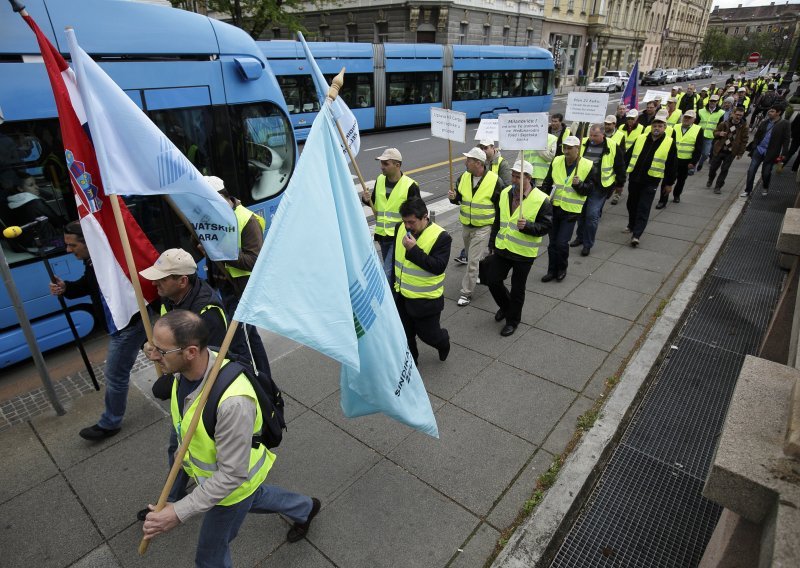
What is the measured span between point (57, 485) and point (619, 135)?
9226 mm

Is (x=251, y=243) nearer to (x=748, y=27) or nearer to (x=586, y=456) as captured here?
(x=586, y=456)

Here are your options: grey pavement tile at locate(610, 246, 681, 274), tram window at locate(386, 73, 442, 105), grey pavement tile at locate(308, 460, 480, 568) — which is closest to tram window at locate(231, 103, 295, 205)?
grey pavement tile at locate(308, 460, 480, 568)

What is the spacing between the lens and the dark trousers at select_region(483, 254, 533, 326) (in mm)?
5281

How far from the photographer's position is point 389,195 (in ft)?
17.7

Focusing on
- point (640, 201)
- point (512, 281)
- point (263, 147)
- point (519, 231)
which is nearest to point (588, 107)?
point (640, 201)

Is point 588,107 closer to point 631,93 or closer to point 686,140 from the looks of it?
point 686,140


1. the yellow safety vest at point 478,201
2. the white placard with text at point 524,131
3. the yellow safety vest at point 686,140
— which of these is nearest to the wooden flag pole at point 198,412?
the yellow safety vest at point 478,201

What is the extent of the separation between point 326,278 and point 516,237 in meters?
3.38

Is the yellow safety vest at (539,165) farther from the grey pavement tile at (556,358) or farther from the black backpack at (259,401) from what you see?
the black backpack at (259,401)

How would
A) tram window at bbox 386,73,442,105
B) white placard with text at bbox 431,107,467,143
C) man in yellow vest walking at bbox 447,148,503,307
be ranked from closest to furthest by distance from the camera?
man in yellow vest walking at bbox 447,148,503,307 → white placard with text at bbox 431,107,467,143 → tram window at bbox 386,73,442,105

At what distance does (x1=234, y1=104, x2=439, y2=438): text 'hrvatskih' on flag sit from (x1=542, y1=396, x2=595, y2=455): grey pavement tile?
173cm

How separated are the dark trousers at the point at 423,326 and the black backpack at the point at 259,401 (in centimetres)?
197

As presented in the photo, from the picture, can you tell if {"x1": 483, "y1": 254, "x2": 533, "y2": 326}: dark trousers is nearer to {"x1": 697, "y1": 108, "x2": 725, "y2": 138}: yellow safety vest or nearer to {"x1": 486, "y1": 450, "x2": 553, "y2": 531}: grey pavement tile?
{"x1": 486, "y1": 450, "x2": 553, "y2": 531}: grey pavement tile

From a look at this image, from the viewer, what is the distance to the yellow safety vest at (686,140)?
929 centimetres
